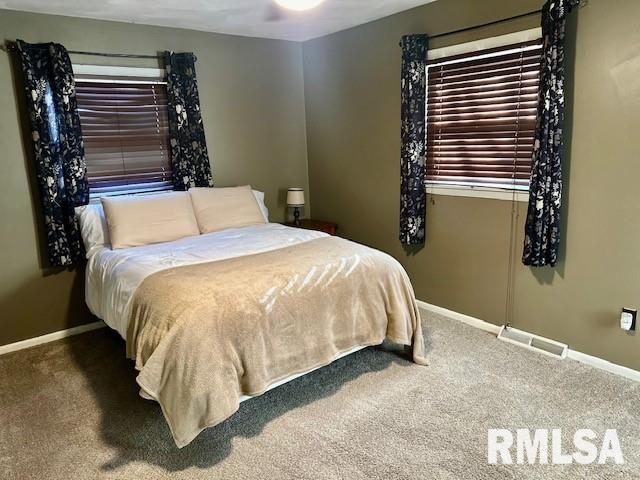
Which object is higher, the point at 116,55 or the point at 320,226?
the point at 116,55

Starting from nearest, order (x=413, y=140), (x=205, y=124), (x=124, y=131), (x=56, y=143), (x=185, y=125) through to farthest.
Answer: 1. (x=56, y=143)
2. (x=413, y=140)
3. (x=124, y=131)
4. (x=185, y=125)
5. (x=205, y=124)

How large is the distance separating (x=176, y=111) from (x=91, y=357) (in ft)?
6.47

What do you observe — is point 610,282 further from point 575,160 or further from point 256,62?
point 256,62

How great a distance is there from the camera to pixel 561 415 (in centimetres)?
239

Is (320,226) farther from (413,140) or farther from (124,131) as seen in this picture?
(124,131)

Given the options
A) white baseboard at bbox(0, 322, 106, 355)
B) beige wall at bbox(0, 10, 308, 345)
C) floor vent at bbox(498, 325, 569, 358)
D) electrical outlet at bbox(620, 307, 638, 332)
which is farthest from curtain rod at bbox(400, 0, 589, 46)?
white baseboard at bbox(0, 322, 106, 355)

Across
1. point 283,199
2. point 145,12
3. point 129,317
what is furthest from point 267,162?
point 129,317

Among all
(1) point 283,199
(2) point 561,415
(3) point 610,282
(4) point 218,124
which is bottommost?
(2) point 561,415

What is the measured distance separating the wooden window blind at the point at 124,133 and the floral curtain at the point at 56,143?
19 cm

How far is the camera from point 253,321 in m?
2.30

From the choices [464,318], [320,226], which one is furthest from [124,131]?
[464,318]

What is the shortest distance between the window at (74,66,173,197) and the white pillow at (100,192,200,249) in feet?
1.08

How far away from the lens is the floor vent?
3006mm

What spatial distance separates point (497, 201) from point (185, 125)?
2490 mm
